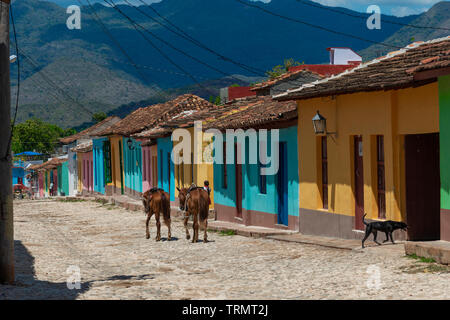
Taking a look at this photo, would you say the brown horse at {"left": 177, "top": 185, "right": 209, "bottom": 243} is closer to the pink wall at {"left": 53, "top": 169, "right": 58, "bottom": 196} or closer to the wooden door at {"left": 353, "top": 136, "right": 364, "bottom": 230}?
the wooden door at {"left": 353, "top": 136, "right": 364, "bottom": 230}

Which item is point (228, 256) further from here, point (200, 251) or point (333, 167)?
point (333, 167)

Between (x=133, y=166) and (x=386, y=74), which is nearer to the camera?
(x=386, y=74)

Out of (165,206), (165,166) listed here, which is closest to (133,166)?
(165,166)

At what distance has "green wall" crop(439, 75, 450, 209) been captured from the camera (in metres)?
11.8

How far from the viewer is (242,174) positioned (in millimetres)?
21516

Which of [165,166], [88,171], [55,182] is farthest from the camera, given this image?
[55,182]

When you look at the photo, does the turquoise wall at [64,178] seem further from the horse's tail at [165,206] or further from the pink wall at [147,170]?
the horse's tail at [165,206]

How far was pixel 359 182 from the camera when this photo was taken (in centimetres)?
1539

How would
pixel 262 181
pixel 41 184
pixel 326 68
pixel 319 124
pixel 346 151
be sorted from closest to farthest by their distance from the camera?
pixel 346 151 → pixel 319 124 → pixel 262 181 → pixel 326 68 → pixel 41 184

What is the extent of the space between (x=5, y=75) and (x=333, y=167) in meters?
8.18

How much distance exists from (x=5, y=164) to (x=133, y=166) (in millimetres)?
30324

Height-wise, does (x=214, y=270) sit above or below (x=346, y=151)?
below

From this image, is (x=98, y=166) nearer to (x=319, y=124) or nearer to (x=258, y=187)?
(x=258, y=187)
